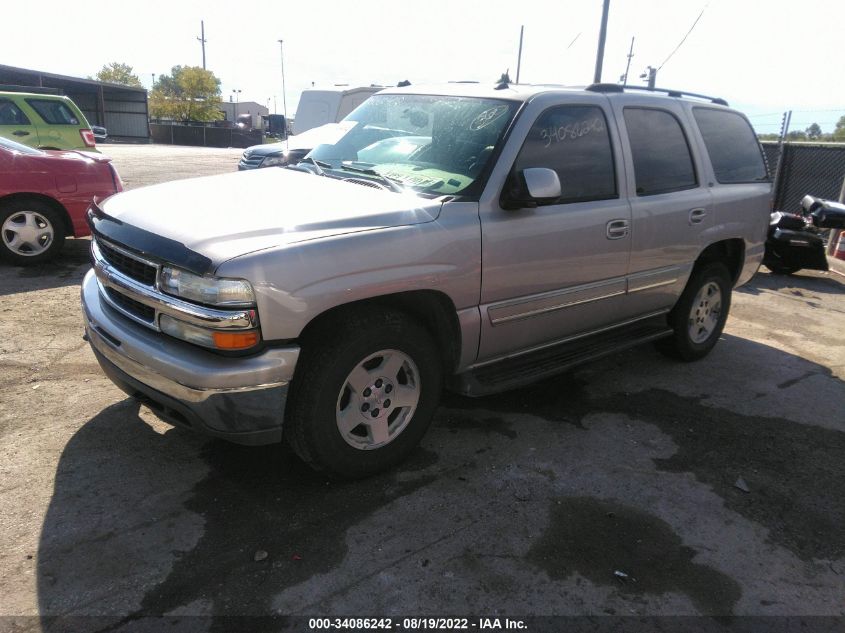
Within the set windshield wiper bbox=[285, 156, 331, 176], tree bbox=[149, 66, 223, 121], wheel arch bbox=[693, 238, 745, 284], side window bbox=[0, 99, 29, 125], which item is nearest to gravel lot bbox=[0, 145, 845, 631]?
wheel arch bbox=[693, 238, 745, 284]

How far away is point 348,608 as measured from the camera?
2.48 meters

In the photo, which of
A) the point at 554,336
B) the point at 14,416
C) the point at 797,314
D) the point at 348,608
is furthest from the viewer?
the point at 797,314

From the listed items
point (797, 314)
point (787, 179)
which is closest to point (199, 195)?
point (797, 314)

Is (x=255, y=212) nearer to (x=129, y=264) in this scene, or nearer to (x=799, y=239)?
(x=129, y=264)

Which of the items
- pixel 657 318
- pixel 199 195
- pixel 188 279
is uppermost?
pixel 199 195

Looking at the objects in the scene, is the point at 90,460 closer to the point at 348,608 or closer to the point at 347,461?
the point at 347,461

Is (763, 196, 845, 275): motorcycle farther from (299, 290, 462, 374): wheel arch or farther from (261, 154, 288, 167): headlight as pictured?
(299, 290, 462, 374): wheel arch

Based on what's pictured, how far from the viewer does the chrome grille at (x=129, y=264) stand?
9.68ft

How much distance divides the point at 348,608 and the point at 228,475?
1.15 m

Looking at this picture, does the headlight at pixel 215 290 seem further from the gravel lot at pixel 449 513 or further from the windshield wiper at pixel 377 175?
the windshield wiper at pixel 377 175

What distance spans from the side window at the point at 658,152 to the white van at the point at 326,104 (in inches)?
466

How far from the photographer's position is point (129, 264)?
122 inches

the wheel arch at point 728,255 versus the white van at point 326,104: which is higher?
the white van at point 326,104

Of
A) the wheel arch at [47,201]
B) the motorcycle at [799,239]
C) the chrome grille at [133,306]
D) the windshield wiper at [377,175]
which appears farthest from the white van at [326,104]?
the chrome grille at [133,306]
